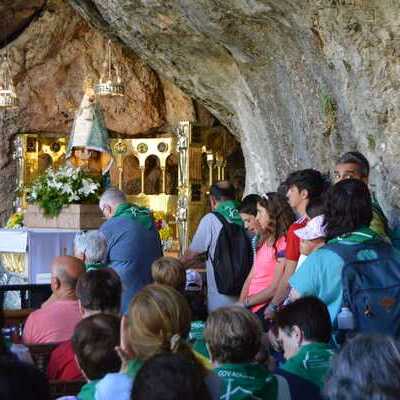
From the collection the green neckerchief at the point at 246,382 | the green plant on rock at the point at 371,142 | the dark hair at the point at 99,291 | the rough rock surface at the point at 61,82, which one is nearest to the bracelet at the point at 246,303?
the dark hair at the point at 99,291

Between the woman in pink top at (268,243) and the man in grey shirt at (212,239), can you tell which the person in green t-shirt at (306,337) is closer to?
the woman in pink top at (268,243)

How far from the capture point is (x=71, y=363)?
4027 millimetres

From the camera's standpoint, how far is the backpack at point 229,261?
6.65 m

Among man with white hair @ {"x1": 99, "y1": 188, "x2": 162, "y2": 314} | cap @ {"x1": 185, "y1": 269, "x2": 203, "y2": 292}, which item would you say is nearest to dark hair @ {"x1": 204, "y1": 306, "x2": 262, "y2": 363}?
man with white hair @ {"x1": 99, "y1": 188, "x2": 162, "y2": 314}

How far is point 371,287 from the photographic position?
160 inches

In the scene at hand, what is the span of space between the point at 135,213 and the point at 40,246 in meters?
2.92

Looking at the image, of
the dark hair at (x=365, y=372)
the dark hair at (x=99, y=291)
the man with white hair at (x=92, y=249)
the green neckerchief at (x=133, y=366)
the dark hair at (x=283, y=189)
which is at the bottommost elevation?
the green neckerchief at (x=133, y=366)

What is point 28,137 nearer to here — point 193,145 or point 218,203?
point 193,145

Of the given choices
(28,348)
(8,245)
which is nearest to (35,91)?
(8,245)

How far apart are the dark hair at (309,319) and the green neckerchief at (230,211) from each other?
2985 mm

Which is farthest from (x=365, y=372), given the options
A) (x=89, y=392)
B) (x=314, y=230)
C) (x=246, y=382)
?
(x=314, y=230)

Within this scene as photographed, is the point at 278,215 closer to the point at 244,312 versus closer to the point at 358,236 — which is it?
the point at 358,236

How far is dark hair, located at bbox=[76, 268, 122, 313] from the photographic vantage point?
424 cm

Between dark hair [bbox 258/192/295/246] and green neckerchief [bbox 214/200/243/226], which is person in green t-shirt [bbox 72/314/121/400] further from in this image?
green neckerchief [bbox 214/200/243/226]
